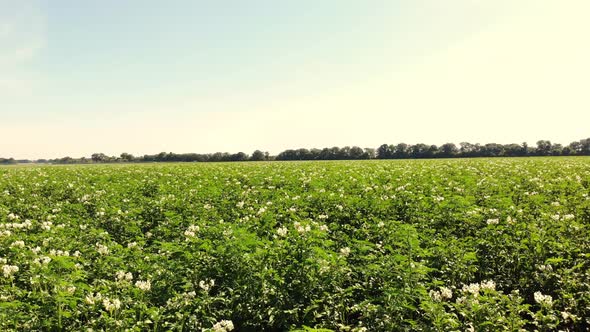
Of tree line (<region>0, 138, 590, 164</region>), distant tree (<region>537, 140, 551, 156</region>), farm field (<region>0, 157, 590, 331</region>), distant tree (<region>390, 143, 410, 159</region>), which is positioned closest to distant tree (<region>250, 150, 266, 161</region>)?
tree line (<region>0, 138, 590, 164</region>)

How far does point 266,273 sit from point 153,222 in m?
7.00

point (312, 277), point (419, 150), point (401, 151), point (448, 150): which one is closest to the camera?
point (312, 277)

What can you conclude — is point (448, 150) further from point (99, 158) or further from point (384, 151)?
point (99, 158)

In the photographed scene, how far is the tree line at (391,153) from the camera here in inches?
4011

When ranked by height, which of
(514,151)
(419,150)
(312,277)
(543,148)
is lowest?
(312,277)

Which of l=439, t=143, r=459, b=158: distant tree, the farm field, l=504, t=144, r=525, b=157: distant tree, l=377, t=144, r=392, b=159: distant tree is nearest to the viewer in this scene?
the farm field

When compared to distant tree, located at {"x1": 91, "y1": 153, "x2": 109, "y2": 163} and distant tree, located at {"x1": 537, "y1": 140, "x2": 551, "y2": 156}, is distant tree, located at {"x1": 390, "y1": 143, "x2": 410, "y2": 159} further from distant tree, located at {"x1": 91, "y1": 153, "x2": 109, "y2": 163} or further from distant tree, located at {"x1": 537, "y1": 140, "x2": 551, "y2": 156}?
distant tree, located at {"x1": 91, "y1": 153, "x2": 109, "y2": 163}

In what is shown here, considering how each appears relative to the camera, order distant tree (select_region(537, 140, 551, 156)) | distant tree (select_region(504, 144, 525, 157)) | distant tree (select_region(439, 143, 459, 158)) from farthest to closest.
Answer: distant tree (select_region(439, 143, 459, 158)) → distant tree (select_region(504, 144, 525, 157)) → distant tree (select_region(537, 140, 551, 156))

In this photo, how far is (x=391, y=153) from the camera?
12494 centimetres

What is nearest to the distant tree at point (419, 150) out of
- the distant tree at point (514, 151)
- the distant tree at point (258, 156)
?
the distant tree at point (514, 151)

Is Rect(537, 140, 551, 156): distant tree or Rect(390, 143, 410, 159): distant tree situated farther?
Rect(390, 143, 410, 159): distant tree

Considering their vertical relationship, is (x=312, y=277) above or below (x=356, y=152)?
below

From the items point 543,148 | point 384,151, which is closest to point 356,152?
point 384,151

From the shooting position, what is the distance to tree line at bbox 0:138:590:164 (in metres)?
102
